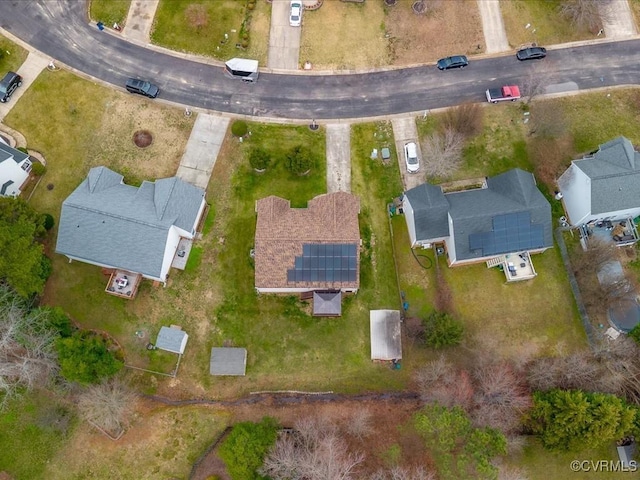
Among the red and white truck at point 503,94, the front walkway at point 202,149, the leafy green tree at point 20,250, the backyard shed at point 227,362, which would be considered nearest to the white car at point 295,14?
the front walkway at point 202,149

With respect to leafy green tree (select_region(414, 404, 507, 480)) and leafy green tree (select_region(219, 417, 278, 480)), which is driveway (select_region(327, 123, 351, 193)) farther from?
leafy green tree (select_region(219, 417, 278, 480))

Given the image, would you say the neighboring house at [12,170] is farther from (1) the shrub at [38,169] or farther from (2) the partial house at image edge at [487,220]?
(2) the partial house at image edge at [487,220]

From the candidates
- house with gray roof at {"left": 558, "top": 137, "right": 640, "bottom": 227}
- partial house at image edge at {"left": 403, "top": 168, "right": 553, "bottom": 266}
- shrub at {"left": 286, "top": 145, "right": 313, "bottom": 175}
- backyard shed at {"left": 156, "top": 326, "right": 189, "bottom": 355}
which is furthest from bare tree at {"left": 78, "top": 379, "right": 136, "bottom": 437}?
house with gray roof at {"left": 558, "top": 137, "right": 640, "bottom": 227}

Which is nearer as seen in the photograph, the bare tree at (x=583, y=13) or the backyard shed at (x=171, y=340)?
the backyard shed at (x=171, y=340)

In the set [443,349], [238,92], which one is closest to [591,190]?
[443,349]

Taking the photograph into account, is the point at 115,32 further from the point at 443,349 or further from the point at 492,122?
the point at 443,349

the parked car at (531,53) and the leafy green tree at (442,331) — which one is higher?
the parked car at (531,53)

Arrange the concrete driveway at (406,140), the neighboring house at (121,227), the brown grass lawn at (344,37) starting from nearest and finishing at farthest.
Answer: the neighboring house at (121,227)
the concrete driveway at (406,140)
the brown grass lawn at (344,37)
